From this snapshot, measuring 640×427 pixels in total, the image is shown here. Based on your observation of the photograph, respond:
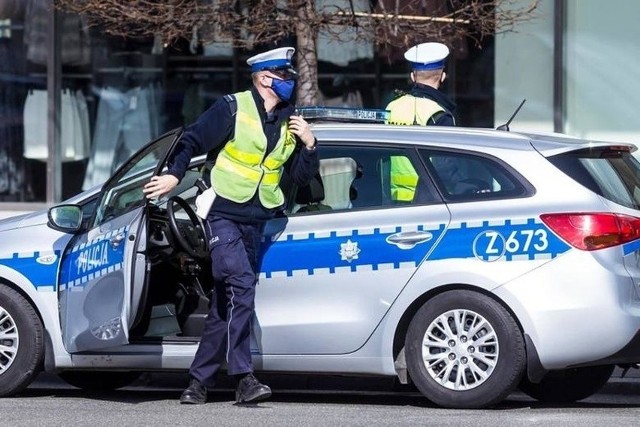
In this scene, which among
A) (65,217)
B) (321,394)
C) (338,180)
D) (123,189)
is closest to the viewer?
(338,180)

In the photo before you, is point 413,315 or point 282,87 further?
point 282,87

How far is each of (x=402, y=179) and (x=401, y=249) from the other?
421 mm

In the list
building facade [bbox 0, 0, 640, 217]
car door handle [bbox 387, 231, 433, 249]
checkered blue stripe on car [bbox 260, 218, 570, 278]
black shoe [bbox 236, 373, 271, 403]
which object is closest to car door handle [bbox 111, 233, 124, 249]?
checkered blue stripe on car [bbox 260, 218, 570, 278]

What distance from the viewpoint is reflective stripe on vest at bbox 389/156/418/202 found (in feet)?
24.6

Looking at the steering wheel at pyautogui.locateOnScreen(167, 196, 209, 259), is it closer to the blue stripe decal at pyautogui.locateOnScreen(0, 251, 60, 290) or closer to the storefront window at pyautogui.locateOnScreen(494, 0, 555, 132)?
the blue stripe decal at pyautogui.locateOnScreen(0, 251, 60, 290)

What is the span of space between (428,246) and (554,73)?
639 cm

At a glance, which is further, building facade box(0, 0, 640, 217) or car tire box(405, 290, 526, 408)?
building facade box(0, 0, 640, 217)

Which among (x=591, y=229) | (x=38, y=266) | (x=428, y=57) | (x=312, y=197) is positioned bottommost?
(x=38, y=266)

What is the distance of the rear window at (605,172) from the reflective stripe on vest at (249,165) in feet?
4.68

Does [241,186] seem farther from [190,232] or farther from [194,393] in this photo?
[194,393]

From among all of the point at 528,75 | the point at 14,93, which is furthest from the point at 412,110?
the point at 14,93

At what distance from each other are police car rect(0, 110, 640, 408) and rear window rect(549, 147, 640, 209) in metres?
0.01

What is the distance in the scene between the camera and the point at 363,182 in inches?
299

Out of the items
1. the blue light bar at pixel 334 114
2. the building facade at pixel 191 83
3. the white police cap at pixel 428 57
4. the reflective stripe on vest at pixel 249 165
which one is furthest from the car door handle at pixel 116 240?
the building facade at pixel 191 83
